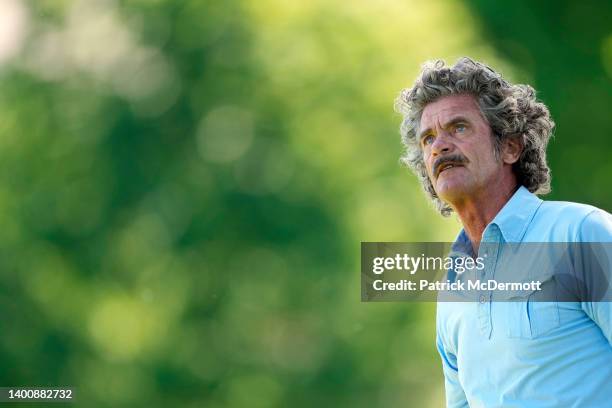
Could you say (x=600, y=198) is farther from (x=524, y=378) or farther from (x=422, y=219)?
(x=524, y=378)

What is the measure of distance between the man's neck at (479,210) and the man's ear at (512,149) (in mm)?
76

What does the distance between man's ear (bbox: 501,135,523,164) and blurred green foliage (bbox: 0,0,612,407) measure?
2.52 meters

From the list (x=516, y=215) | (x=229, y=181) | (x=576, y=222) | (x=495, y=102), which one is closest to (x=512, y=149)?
(x=495, y=102)

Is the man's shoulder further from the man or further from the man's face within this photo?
the man's face

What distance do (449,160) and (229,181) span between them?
120 inches

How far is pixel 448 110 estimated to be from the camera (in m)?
1.54

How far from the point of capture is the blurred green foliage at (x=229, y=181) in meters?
4.17

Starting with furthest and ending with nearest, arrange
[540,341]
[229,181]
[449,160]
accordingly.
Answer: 1. [229,181]
2. [449,160]
3. [540,341]

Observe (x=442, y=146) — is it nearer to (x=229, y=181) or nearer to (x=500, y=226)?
(x=500, y=226)

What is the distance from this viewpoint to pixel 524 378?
124 centimetres

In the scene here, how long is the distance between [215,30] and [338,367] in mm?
1865

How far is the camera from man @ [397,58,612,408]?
1209mm

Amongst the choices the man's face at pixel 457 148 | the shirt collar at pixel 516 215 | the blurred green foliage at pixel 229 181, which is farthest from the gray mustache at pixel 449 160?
the blurred green foliage at pixel 229 181

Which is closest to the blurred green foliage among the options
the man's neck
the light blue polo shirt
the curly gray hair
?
the curly gray hair
